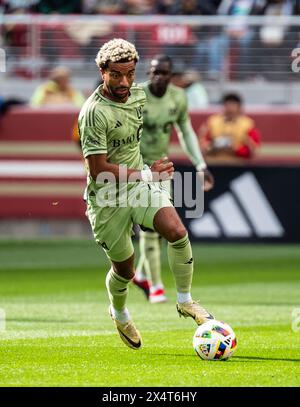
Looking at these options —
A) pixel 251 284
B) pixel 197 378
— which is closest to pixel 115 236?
pixel 197 378

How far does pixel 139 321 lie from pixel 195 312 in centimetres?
269

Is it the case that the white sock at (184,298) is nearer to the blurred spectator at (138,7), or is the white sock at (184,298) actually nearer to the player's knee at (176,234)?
the player's knee at (176,234)

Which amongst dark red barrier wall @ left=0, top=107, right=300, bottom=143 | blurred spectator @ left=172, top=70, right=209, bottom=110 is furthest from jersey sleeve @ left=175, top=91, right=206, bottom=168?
dark red barrier wall @ left=0, top=107, right=300, bottom=143

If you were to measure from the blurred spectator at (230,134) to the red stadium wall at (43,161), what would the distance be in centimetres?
93

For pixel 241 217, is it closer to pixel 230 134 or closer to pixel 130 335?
pixel 230 134

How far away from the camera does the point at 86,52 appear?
22.7m

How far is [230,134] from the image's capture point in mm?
21156

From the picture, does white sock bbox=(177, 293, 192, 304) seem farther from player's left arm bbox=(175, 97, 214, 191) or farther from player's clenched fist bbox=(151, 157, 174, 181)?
player's left arm bbox=(175, 97, 214, 191)

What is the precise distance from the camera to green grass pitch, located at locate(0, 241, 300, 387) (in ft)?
29.3

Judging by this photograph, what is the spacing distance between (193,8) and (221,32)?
1.25 m

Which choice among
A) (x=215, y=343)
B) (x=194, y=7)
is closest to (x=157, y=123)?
(x=215, y=343)

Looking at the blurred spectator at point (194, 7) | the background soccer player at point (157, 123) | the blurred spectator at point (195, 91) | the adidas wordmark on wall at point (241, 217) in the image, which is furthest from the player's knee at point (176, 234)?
the blurred spectator at point (194, 7)

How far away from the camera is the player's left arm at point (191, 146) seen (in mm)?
13484

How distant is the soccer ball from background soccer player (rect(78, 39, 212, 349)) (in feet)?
0.98
